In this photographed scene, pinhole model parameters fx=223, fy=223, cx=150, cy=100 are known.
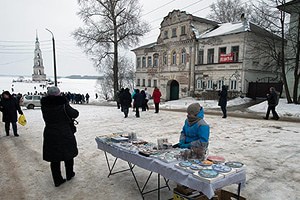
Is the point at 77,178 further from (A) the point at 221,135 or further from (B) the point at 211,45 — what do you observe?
(B) the point at 211,45

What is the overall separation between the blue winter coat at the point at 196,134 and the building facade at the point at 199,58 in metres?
19.0

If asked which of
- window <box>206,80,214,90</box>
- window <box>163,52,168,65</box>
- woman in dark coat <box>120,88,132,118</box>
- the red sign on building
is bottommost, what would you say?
woman in dark coat <box>120,88,132,118</box>

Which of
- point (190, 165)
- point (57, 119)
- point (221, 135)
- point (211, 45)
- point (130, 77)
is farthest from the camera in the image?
point (130, 77)

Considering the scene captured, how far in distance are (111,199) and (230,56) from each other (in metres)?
21.9

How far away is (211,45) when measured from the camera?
24500 mm

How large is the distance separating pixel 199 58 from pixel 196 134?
2334 centimetres

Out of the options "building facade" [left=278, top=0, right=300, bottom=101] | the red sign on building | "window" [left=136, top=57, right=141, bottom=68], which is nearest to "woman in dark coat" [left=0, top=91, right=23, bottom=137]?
"building facade" [left=278, top=0, right=300, bottom=101]

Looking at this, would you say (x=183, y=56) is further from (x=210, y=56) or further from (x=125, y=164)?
(x=125, y=164)

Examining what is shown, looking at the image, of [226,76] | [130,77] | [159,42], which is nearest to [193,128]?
[226,76]

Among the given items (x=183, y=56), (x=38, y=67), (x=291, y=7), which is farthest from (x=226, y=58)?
(x=38, y=67)

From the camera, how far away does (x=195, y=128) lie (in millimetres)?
3715

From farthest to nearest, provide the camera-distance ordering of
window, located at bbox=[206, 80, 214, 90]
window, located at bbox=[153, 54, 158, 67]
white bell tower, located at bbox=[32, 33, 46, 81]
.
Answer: white bell tower, located at bbox=[32, 33, 46, 81], window, located at bbox=[153, 54, 158, 67], window, located at bbox=[206, 80, 214, 90]

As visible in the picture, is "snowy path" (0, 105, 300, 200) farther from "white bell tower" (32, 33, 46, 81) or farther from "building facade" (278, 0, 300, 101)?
"white bell tower" (32, 33, 46, 81)

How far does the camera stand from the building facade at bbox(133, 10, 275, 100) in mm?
22375
